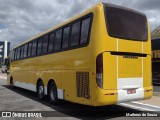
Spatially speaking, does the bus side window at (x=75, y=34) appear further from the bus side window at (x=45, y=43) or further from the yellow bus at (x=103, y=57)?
the bus side window at (x=45, y=43)

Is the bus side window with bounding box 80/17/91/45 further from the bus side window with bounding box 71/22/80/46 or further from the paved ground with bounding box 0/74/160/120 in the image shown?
the paved ground with bounding box 0/74/160/120

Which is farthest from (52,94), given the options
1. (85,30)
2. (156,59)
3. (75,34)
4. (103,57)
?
(156,59)

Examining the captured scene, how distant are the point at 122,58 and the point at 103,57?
0.83 meters

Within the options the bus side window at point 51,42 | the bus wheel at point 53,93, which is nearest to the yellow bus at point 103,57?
the bus wheel at point 53,93

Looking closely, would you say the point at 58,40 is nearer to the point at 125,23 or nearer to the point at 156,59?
the point at 125,23

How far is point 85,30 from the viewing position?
9914 mm

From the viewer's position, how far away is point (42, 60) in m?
14.3

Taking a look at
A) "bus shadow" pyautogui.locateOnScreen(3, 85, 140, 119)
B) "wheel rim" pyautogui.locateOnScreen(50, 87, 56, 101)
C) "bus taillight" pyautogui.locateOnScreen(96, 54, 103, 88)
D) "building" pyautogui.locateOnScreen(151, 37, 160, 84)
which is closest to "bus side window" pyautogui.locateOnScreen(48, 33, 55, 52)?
"wheel rim" pyautogui.locateOnScreen(50, 87, 56, 101)

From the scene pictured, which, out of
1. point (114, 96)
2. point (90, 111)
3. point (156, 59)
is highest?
point (156, 59)

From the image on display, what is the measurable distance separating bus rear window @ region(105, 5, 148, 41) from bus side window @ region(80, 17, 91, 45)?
71 cm

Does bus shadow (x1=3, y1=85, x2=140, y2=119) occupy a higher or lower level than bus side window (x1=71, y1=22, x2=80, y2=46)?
lower

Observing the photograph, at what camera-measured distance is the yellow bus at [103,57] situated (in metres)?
9.20

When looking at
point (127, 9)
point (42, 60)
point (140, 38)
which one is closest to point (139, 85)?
point (140, 38)

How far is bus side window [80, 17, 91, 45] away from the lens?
32.1ft
